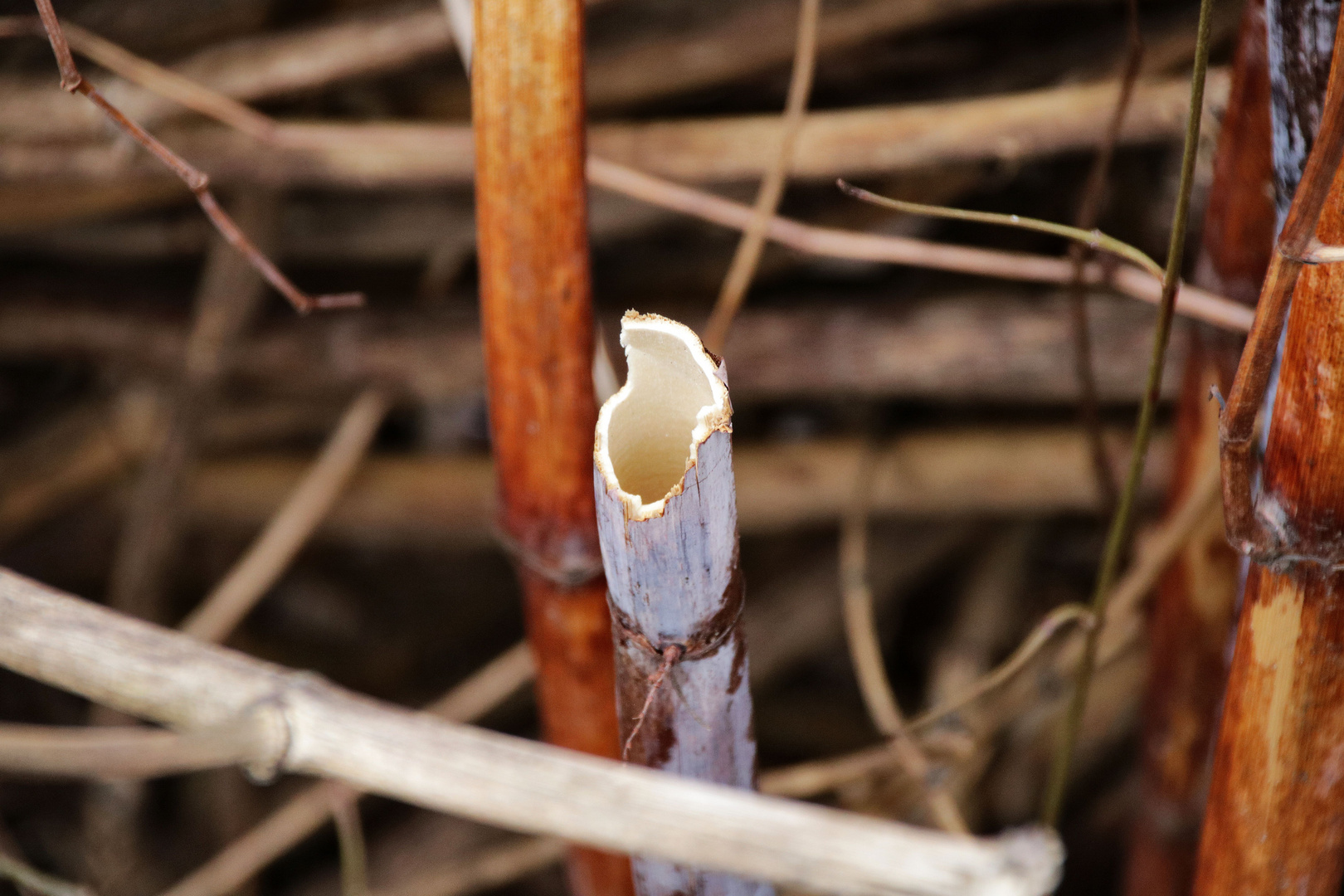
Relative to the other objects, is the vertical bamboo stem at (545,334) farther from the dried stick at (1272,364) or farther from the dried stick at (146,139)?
the dried stick at (1272,364)

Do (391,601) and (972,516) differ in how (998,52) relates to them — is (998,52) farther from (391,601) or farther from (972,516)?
(391,601)

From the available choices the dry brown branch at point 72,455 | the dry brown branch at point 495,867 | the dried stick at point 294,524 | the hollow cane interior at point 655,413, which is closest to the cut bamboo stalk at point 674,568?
the hollow cane interior at point 655,413

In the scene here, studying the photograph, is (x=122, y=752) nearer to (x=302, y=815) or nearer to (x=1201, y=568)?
(x=302, y=815)

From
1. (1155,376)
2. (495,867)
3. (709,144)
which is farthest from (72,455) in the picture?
(1155,376)

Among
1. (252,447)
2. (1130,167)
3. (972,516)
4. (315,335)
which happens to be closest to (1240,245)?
(1130,167)

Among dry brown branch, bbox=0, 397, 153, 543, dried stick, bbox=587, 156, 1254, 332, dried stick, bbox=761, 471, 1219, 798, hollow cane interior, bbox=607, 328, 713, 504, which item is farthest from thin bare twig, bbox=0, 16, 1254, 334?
dry brown branch, bbox=0, 397, 153, 543

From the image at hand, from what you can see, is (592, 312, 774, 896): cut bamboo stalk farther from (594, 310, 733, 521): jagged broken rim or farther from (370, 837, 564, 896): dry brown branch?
(370, 837, 564, 896): dry brown branch
